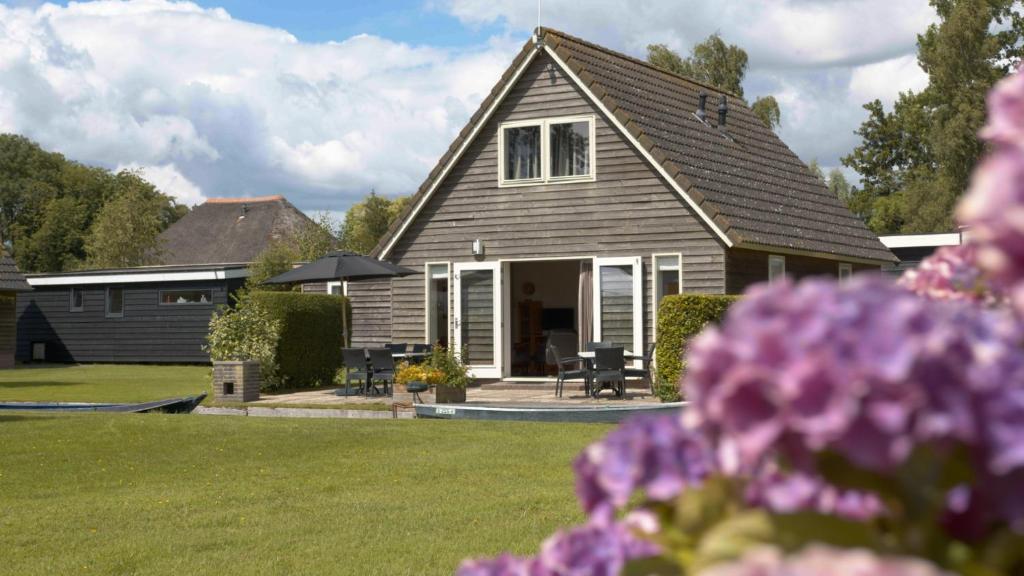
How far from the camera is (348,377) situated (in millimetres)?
19984

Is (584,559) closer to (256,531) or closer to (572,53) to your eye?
(256,531)

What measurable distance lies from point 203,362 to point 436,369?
19687 mm

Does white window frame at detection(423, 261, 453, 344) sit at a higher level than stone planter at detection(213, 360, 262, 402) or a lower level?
higher

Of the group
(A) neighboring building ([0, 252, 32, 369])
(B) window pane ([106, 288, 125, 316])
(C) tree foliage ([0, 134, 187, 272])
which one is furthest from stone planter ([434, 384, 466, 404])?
(C) tree foliage ([0, 134, 187, 272])

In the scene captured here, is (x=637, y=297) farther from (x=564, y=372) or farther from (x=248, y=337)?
(x=248, y=337)

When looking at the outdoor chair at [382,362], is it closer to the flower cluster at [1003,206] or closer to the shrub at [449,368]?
the shrub at [449,368]

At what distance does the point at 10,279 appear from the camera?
38.5 metres

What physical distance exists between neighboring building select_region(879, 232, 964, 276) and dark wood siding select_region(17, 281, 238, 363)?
62.2 ft

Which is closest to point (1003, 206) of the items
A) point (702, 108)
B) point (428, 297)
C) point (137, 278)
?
point (428, 297)

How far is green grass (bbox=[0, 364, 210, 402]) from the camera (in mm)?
22609

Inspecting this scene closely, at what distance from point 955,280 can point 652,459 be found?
686 millimetres

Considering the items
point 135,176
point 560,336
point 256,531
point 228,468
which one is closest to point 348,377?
point 560,336

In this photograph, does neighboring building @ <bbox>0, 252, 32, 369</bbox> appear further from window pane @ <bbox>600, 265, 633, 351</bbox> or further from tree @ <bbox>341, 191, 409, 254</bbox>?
window pane @ <bbox>600, 265, 633, 351</bbox>

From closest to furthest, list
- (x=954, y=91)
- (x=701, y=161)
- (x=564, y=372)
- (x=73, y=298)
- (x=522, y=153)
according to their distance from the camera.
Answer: (x=564, y=372) → (x=701, y=161) → (x=522, y=153) → (x=73, y=298) → (x=954, y=91)
